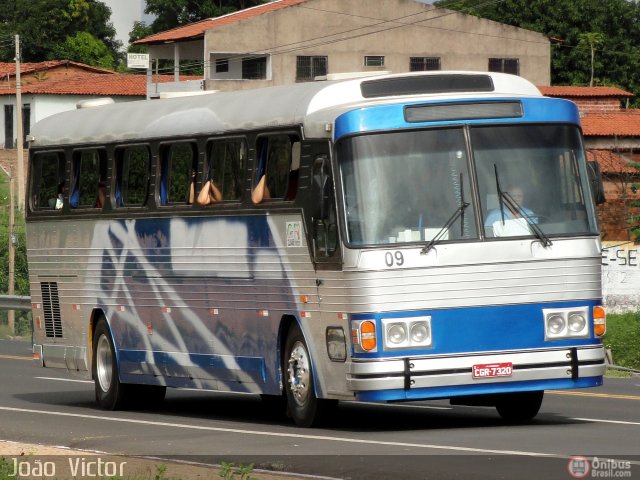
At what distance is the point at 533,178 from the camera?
13805mm

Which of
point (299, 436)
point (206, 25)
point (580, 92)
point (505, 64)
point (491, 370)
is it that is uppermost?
point (206, 25)

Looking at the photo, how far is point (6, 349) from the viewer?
3098cm

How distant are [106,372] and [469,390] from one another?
631 cm

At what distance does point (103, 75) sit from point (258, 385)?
6501 cm

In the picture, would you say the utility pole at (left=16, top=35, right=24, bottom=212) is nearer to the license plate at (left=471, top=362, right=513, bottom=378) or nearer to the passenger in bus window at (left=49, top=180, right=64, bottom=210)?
the passenger in bus window at (left=49, top=180, right=64, bottom=210)

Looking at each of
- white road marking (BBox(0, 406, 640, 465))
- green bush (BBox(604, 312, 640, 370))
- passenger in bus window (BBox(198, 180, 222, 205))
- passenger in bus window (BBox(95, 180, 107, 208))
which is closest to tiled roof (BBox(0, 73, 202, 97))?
green bush (BBox(604, 312, 640, 370))

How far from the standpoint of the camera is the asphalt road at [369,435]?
36.2 ft

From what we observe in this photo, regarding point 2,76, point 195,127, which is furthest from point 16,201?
point 195,127

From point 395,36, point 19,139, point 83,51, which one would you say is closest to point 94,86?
point 395,36

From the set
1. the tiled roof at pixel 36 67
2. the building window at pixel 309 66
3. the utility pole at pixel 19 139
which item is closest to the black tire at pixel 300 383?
the utility pole at pixel 19 139

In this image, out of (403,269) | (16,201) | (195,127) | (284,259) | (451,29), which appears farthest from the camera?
(451,29)

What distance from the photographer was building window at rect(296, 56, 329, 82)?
69.5m

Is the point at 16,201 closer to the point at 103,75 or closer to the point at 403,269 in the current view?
the point at 103,75

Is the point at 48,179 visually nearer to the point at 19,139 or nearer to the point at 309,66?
the point at 19,139
